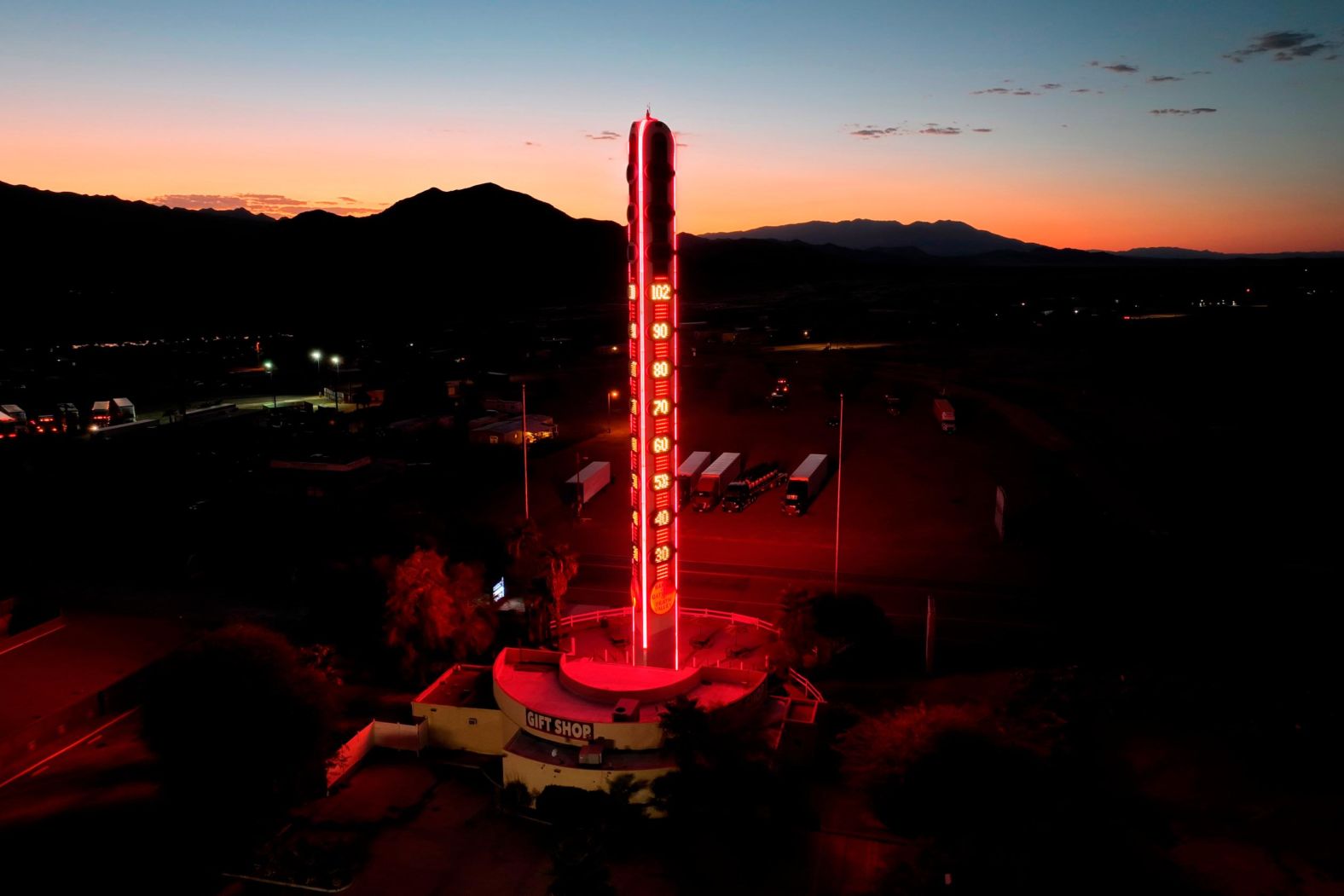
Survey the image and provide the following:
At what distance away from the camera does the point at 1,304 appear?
15812 centimetres

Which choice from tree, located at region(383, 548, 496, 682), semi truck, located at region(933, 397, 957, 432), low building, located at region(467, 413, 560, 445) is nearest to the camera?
tree, located at region(383, 548, 496, 682)

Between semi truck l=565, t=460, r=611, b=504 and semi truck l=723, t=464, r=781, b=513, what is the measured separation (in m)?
7.97

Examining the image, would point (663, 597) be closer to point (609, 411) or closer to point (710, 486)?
point (710, 486)

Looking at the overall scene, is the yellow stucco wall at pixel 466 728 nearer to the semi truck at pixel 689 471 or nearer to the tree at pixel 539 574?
the tree at pixel 539 574

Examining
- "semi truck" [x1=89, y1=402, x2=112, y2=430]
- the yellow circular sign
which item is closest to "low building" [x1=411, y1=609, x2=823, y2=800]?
the yellow circular sign

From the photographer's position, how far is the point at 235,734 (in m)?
23.3

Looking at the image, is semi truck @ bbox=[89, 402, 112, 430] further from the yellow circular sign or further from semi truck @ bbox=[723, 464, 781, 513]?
the yellow circular sign

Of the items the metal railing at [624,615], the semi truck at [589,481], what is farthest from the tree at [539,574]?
the semi truck at [589,481]

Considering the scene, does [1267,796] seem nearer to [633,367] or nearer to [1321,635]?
[1321,635]

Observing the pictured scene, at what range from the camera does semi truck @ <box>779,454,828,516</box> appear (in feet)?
161

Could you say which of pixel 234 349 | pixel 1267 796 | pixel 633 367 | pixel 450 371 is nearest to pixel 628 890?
pixel 633 367

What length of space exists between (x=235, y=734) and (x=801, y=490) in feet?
109

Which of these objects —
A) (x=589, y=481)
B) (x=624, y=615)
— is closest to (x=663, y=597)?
(x=624, y=615)

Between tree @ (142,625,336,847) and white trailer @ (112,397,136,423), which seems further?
white trailer @ (112,397,136,423)
